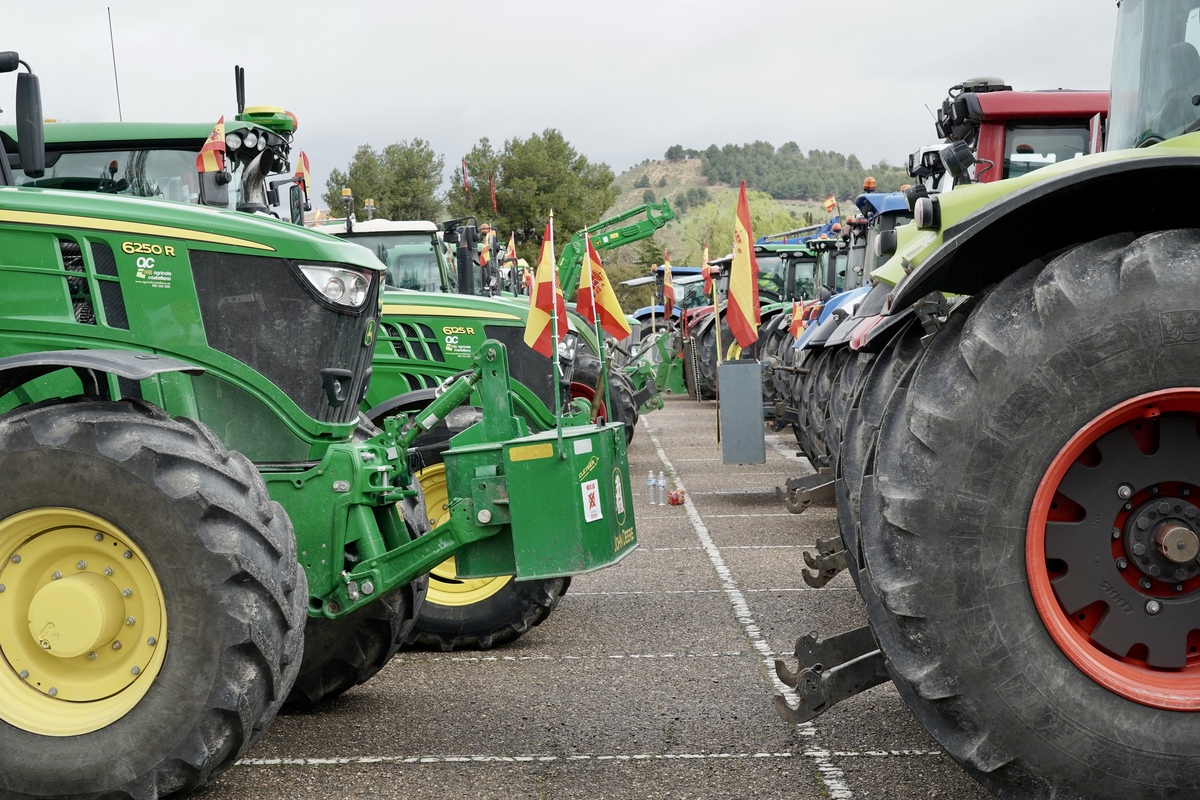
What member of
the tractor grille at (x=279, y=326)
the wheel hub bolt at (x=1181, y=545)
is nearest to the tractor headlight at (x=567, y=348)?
the tractor grille at (x=279, y=326)

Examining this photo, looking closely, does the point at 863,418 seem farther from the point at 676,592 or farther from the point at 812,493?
the point at 812,493

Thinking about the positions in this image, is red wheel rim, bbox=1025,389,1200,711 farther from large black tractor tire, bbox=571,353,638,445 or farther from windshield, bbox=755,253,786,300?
windshield, bbox=755,253,786,300

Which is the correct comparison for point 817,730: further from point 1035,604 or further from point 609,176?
point 609,176

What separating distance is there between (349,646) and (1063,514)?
2.95 metres

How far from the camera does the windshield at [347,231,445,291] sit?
1124cm

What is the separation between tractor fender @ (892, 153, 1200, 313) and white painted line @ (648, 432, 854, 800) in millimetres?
1622

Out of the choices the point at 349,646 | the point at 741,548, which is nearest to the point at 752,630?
the point at 349,646

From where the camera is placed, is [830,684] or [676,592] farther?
[676,592]

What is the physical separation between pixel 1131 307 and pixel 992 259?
0.46 metres

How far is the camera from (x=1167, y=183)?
Result: 309 cm

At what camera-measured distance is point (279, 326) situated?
4586 mm

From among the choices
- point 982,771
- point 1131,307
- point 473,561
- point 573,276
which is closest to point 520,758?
point 473,561

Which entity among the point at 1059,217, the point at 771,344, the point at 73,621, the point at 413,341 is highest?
the point at 1059,217

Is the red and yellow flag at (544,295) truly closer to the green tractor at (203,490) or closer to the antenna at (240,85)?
the green tractor at (203,490)
